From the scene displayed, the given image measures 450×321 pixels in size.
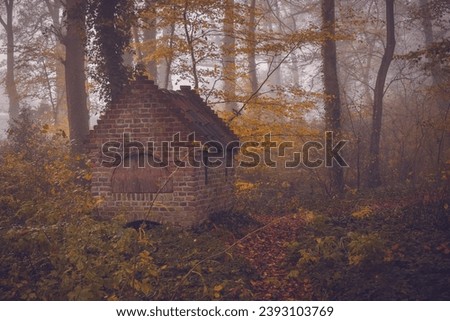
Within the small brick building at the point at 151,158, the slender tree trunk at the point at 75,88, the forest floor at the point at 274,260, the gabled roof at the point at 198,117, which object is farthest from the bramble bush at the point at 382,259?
the slender tree trunk at the point at 75,88

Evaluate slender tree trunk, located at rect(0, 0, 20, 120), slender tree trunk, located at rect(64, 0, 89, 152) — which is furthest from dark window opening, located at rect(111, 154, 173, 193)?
slender tree trunk, located at rect(0, 0, 20, 120)

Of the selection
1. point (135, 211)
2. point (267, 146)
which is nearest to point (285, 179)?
point (267, 146)

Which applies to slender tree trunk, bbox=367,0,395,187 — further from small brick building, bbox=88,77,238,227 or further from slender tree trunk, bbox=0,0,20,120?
slender tree trunk, bbox=0,0,20,120

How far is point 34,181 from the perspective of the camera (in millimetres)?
10727

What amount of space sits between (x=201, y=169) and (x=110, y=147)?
2124mm

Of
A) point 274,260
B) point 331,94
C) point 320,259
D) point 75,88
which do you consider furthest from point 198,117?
point 75,88

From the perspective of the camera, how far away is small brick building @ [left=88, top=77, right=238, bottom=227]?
880 cm

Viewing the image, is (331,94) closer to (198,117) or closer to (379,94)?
(379,94)

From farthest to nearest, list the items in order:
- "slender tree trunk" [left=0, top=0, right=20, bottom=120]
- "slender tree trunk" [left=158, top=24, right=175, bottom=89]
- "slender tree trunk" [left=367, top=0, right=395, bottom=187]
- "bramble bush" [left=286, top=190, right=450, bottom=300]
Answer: "slender tree trunk" [left=0, top=0, right=20, bottom=120]
"slender tree trunk" [left=367, top=0, right=395, bottom=187]
"slender tree trunk" [left=158, top=24, right=175, bottom=89]
"bramble bush" [left=286, top=190, right=450, bottom=300]

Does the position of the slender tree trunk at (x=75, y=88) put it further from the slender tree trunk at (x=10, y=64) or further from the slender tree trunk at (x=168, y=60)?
the slender tree trunk at (x=10, y=64)

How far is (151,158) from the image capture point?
8.97m

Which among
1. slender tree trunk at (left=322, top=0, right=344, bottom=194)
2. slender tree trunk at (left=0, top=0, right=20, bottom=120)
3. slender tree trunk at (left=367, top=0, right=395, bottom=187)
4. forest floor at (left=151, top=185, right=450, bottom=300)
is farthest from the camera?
slender tree trunk at (left=0, top=0, right=20, bottom=120)

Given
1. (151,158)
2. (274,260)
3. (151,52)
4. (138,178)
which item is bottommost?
(274,260)
